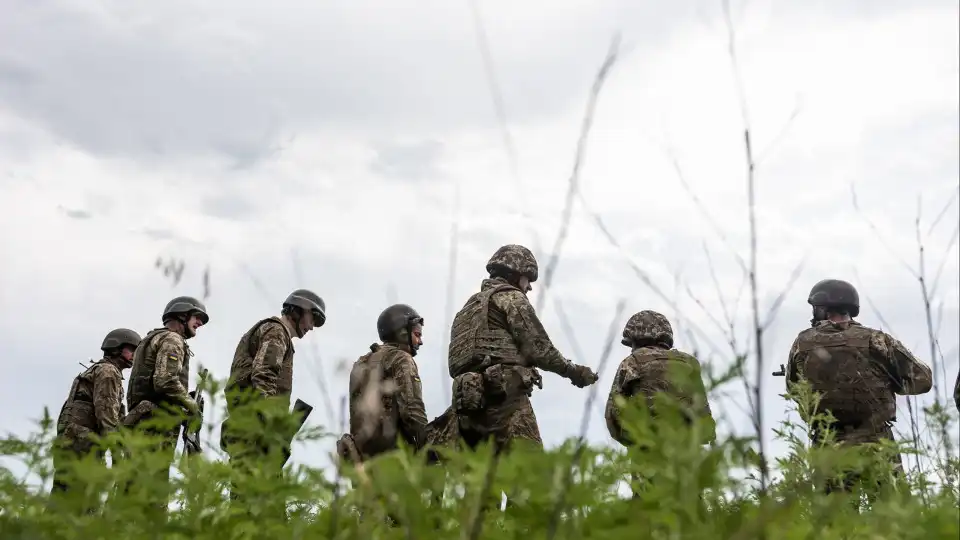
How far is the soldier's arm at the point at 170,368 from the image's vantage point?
314 inches

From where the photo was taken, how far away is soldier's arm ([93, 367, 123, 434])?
9883mm

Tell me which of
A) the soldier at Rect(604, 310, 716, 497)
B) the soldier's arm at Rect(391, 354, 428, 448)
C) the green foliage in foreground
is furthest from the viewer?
the soldier at Rect(604, 310, 716, 497)

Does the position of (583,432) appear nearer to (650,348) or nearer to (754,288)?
(754,288)

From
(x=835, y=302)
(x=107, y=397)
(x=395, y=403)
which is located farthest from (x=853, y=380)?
(x=107, y=397)

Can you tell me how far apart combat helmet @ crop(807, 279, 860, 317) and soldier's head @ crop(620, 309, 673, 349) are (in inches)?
47.3

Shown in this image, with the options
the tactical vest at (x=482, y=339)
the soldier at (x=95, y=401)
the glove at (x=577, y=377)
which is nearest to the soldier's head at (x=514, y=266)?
the tactical vest at (x=482, y=339)

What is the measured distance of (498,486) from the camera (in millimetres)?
2367

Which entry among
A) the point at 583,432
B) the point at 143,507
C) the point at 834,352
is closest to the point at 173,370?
the point at 834,352

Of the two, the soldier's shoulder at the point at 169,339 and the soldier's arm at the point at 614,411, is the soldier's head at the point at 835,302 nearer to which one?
the soldier's arm at the point at 614,411

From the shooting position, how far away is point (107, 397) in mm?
9992

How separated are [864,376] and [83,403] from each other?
7254mm

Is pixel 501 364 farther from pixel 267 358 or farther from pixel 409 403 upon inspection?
pixel 267 358

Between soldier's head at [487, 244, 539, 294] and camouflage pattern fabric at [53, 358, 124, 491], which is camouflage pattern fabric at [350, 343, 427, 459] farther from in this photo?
camouflage pattern fabric at [53, 358, 124, 491]

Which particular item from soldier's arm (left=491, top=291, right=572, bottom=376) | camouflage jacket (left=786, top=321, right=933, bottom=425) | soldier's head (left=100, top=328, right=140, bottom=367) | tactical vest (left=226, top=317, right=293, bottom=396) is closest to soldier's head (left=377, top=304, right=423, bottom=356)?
tactical vest (left=226, top=317, right=293, bottom=396)
